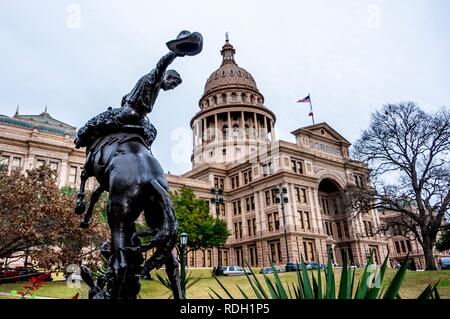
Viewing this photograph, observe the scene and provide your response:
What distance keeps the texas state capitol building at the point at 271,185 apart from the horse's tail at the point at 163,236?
4035cm

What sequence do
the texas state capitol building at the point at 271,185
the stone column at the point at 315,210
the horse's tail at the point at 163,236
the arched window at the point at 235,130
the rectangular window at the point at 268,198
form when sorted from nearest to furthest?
1. the horse's tail at the point at 163,236
2. the texas state capitol building at the point at 271,185
3. the stone column at the point at 315,210
4. the rectangular window at the point at 268,198
5. the arched window at the point at 235,130

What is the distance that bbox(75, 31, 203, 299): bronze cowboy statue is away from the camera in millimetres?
3279

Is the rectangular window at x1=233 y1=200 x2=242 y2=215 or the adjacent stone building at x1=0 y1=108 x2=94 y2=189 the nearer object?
the adjacent stone building at x1=0 y1=108 x2=94 y2=189

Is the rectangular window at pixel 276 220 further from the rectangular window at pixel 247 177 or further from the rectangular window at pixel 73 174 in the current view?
the rectangular window at pixel 73 174

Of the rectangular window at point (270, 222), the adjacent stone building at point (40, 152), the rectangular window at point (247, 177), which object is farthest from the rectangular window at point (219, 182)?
the adjacent stone building at point (40, 152)

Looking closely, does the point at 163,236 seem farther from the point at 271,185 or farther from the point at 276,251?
the point at 271,185

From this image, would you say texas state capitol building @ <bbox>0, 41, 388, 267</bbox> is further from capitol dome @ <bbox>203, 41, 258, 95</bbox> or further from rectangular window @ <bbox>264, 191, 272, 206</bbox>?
capitol dome @ <bbox>203, 41, 258, 95</bbox>

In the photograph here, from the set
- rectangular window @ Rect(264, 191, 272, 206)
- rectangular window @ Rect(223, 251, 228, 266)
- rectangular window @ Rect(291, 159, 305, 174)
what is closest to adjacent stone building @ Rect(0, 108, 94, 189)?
rectangular window @ Rect(223, 251, 228, 266)

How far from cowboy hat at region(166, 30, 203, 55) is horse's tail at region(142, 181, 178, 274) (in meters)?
1.53

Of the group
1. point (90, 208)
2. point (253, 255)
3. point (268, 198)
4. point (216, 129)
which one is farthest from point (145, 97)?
point (216, 129)

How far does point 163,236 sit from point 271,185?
4679cm

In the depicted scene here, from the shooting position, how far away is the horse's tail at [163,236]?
321cm
